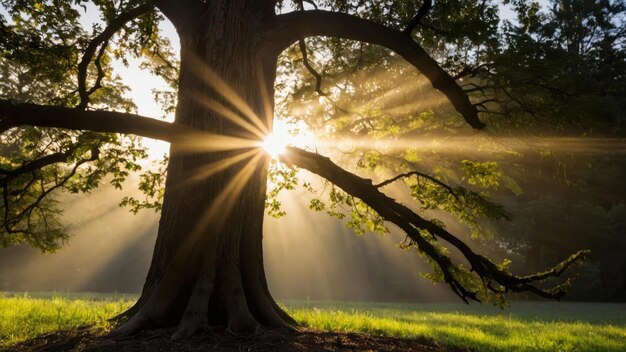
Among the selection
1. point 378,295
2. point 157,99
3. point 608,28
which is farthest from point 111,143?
point 378,295

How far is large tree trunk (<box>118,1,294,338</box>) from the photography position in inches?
A: 213

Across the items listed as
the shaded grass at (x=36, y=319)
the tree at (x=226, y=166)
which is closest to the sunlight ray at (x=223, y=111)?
the tree at (x=226, y=166)

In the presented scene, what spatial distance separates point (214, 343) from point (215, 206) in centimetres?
162

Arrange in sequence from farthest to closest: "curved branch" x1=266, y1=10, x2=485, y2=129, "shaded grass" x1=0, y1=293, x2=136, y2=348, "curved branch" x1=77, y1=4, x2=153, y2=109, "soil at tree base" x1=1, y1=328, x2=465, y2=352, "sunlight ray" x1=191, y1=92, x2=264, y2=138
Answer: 1. "curved branch" x1=77, y1=4, x2=153, y2=109
2. "shaded grass" x1=0, y1=293, x2=136, y2=348
3. "curved branch" x1=266, y1=10, x2=485, y2=129
4. "sunlight ray" x1=191, y1=92, x2=264, y2=138
5. "soil at tree base" x1=1, y1=328, x2=465, y2=352

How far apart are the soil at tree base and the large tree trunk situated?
0.23 meters

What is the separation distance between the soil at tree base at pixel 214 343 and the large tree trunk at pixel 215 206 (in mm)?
225

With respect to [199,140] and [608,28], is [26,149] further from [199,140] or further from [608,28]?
[608,28]

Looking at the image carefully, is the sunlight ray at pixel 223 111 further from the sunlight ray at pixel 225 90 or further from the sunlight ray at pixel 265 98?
the sunlight ray at pixel 265 98

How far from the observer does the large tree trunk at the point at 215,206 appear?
5402 mm

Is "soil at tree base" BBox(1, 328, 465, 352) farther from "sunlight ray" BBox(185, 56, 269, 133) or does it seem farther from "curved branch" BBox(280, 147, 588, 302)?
"sunlight ray" BBox(185, 56, 269, 133)

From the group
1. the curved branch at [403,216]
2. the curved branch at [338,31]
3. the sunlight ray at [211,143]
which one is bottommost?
the curved branch at [403,216]

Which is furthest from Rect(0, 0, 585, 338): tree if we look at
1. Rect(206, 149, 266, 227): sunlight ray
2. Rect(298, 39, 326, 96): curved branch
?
Rect(298, 39, 326, 96): curved branch

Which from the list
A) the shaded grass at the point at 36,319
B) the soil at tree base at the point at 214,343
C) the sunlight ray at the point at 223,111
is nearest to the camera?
the soil at tree base at the point at 214,343

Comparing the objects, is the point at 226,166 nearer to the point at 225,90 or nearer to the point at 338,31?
the point at 225,90
